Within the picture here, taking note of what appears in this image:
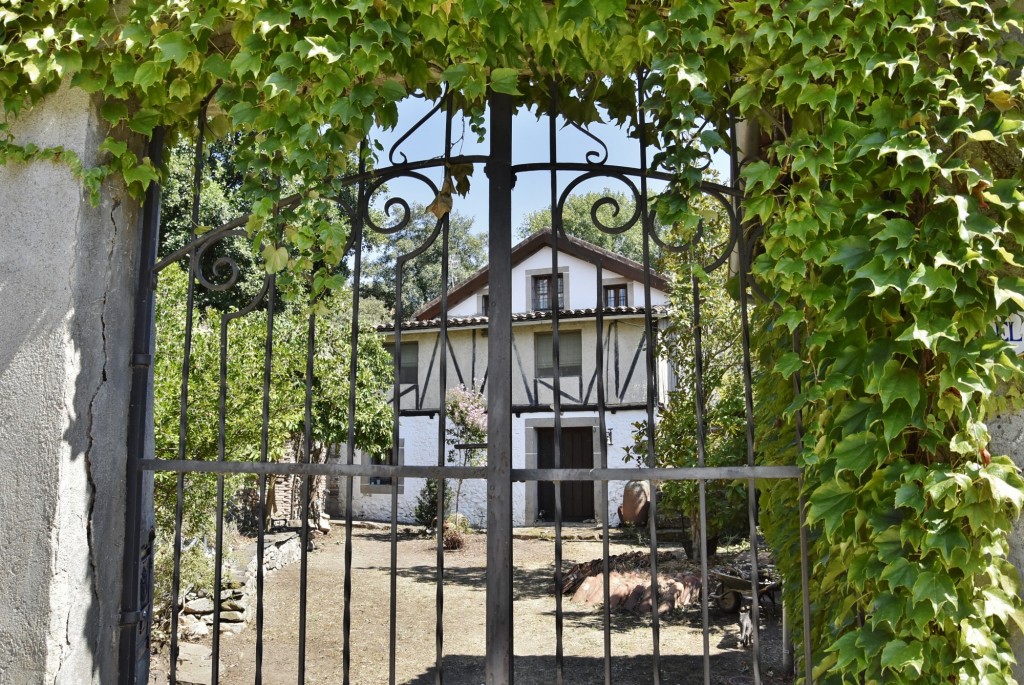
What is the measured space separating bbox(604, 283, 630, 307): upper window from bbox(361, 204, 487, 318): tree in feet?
37.1

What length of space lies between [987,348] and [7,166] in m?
3.03

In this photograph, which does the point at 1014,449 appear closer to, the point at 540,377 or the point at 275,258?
the point at 275,258

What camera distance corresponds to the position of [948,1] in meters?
1.89

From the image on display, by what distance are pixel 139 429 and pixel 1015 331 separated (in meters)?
2.72

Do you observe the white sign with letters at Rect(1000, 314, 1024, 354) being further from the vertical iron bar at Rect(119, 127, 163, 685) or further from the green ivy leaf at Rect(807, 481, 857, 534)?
the vertical iron bar at Rect(119, 127, 163, 685)

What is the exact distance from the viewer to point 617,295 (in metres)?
16.6

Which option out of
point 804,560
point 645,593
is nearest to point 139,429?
point 804,560

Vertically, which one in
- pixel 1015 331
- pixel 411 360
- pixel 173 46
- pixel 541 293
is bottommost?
pixel 1015 331

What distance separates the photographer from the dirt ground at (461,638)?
264 inches

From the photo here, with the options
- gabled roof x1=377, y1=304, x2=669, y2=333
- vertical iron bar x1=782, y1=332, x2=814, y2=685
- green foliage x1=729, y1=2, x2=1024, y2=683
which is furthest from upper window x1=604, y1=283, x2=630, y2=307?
green foliage x1=729, y1=2, x2=1024, y2=683

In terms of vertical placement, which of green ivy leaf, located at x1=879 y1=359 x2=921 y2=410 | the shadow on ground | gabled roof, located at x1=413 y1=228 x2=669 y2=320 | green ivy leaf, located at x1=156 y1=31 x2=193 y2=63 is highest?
gabled roof, located at x1=413 y1=228 x2=669 y2=320

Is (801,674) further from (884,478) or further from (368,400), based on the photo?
(368,400)

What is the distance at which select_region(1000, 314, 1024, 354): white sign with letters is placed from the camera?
78.4 inches

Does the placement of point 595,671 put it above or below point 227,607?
below
